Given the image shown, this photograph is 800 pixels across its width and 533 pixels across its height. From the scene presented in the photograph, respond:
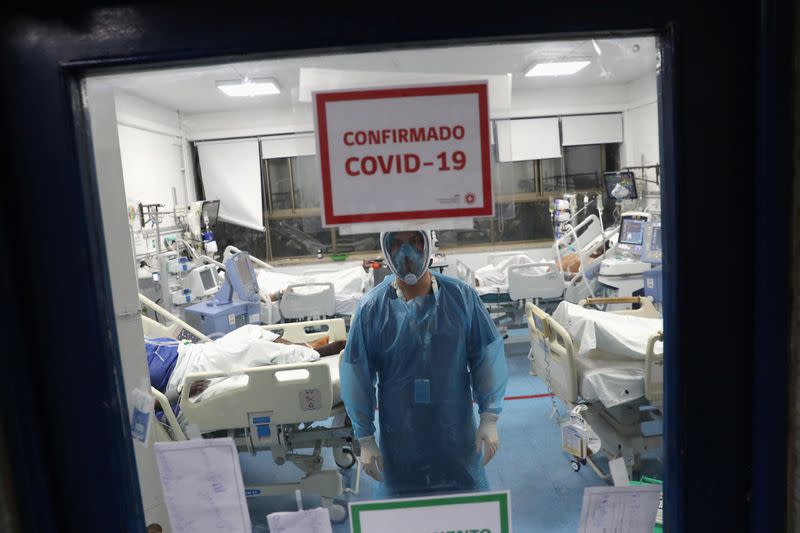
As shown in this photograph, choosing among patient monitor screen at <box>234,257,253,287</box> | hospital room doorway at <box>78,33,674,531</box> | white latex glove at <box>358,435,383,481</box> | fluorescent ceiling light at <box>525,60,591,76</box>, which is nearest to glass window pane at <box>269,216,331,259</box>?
hospital room doorway at <box>78,33,674,531</box>

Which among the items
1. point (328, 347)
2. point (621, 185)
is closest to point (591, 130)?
point (621, 185)

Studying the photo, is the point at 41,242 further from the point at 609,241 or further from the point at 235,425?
the point at 609,241

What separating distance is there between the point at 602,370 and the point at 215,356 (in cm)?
207

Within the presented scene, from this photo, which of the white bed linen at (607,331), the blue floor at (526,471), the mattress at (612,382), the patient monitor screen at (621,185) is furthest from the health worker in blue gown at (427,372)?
the patient monitor screen at (621,185)

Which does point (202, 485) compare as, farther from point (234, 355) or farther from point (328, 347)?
point (328, 347)

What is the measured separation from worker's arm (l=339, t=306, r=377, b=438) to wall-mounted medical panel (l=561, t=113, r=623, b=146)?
3.58 m

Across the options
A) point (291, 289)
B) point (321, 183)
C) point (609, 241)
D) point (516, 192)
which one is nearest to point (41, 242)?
point (321, 183)

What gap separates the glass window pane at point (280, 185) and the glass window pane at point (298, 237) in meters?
0.04

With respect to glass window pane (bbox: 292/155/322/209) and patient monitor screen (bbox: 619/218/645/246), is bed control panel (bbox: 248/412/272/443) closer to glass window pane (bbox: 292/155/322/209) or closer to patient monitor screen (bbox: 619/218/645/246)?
glass window pane (bbox: 292/155/322/209)

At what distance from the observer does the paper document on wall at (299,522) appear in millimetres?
1125

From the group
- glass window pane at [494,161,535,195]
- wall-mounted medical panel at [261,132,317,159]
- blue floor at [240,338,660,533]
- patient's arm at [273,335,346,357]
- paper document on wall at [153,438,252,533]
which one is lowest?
blue floor at [240,338,660,533]

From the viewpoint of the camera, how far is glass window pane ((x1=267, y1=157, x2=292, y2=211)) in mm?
1168

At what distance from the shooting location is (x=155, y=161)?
492cm

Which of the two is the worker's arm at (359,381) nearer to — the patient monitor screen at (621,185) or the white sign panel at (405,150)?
the white sign panel at (405,150)
